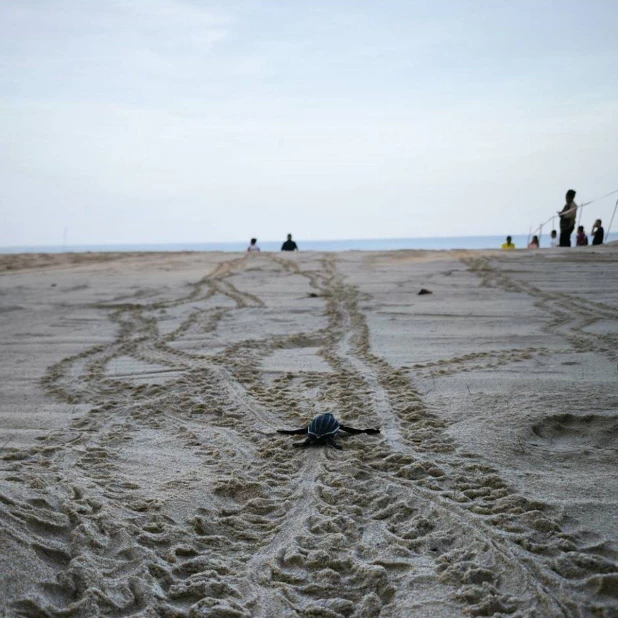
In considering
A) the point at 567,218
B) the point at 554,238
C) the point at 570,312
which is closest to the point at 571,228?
the point at 567,218

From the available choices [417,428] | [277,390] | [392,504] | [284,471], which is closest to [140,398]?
[277,390]

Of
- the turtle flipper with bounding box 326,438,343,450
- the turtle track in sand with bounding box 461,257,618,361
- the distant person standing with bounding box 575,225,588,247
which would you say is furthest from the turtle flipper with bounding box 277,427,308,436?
the distant person standing with bounding box 575,225,588,247

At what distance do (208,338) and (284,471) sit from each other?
3.09 meters

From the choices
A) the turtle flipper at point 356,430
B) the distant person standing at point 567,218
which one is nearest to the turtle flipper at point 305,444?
the turtle flipper at point 356,430

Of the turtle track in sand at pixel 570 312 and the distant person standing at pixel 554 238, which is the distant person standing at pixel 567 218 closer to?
the distant person standing at pixel 554 238

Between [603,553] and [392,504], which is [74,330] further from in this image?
[603,553]

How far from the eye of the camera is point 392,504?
2416mm

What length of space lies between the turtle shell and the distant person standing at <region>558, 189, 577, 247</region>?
1128 cm

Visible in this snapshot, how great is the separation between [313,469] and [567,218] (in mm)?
12065

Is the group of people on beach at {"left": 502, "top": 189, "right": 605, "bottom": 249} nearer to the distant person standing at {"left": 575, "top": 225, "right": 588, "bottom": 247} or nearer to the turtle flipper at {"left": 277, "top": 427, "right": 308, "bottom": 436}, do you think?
the distant person standing at {"left": 575, "top": 225, "right": 588, "bottom": 247}

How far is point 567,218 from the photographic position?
13188mm

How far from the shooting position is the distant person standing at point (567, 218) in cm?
1287

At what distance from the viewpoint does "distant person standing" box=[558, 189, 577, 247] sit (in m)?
12.9

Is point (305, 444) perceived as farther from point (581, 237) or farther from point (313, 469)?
point (581, 237)
